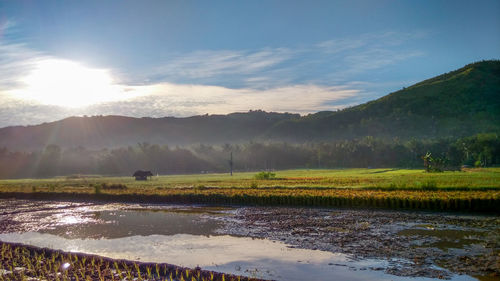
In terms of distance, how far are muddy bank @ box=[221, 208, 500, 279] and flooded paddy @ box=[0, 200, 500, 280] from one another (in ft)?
0.11

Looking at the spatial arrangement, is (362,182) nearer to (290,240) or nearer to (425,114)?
(290,240)

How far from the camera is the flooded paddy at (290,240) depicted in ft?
42.3

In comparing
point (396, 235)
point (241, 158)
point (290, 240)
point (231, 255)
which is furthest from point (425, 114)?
point (231, 255)

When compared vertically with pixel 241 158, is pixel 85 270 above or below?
below

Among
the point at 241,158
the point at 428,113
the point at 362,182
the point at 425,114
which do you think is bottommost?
the point at 362,182

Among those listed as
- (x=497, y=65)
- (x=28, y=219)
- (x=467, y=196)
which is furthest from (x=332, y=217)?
(x=497, y=65)

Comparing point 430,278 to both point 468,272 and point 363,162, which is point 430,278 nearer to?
point 468,272

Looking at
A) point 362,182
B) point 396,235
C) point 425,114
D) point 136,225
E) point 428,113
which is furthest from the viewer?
point 425,114

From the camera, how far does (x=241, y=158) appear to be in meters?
125

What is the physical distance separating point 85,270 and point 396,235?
1251cm

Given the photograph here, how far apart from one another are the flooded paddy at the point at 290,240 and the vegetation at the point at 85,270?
1.23 meters

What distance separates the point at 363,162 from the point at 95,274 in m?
99.4

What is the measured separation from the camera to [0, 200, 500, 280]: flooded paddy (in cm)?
1290

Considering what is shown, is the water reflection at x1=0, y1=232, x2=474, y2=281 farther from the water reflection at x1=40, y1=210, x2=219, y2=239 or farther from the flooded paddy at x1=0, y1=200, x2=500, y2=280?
the water reflection at x1=40, y1=210, x2=219, y2=239
